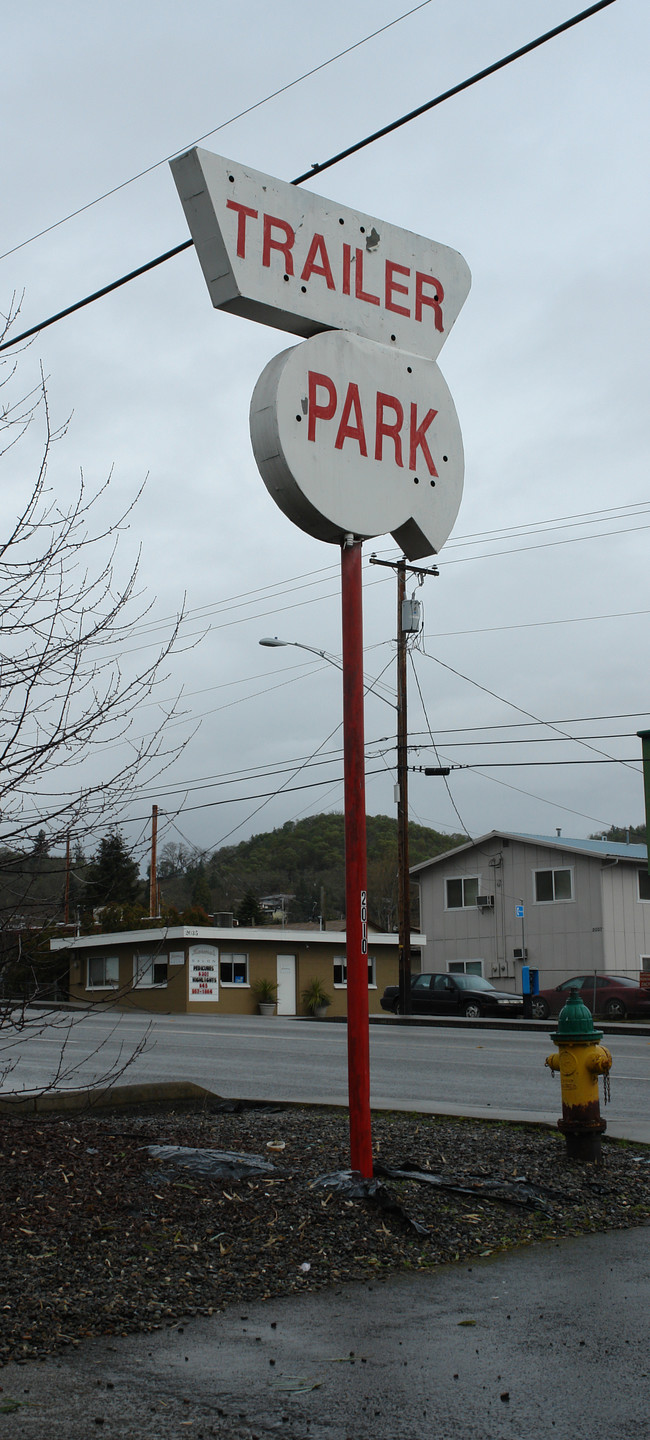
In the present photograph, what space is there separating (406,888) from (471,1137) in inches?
975

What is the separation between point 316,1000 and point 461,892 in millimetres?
6379

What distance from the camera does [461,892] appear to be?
43.9 metres

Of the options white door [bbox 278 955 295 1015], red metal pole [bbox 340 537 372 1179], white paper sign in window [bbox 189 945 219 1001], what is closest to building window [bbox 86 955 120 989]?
white paper sign in window [bbox 189 945 219 1001]

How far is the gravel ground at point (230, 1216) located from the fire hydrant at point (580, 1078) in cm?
14

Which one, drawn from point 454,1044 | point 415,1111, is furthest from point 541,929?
point 415,1111

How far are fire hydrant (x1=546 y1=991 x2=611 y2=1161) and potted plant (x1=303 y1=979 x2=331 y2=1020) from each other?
3578 centimetres

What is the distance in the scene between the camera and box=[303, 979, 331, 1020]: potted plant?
41.9 meters

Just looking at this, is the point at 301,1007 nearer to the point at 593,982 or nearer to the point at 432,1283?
the point at 593,982

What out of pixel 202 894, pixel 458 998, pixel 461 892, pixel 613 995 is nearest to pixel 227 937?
pixel 461 892

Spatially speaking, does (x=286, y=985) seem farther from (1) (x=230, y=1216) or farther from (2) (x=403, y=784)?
(1) (x=230, y=1216)

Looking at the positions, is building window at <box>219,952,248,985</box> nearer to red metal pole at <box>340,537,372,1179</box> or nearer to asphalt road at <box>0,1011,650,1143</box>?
asphalt road at <box>0,1011,650,1143</box>

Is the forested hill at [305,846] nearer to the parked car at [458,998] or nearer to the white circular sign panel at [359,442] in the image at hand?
the parked car at [458,998]

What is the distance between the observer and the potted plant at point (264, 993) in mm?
42906

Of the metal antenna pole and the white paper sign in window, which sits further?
the white paper sign in window
